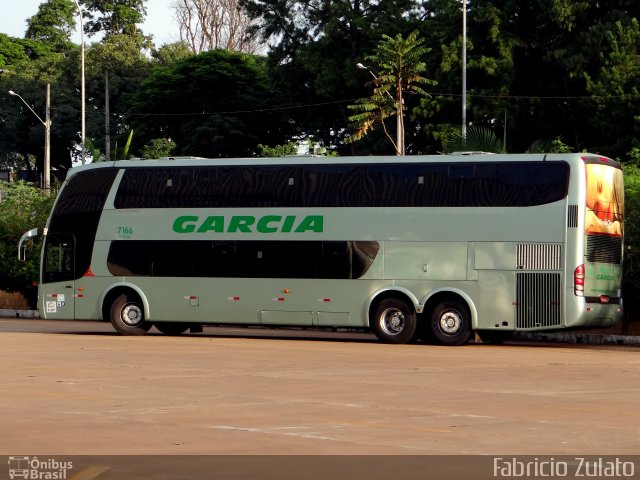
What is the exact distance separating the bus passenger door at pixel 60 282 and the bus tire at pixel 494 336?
31.3ft

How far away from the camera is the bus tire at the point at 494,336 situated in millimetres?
30578

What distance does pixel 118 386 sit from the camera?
16.8 m

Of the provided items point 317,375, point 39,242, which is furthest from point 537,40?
point 317,375

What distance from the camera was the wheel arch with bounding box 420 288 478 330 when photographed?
Result: 28.2m

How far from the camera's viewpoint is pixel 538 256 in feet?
90.3

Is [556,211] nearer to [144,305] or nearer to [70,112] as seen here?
[144,305]

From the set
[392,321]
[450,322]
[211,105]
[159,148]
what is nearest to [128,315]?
[392,321]

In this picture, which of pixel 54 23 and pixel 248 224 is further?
pixel 54 23

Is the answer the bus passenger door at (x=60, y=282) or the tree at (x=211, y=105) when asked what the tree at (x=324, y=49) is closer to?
the tree at (x=211, y=105)

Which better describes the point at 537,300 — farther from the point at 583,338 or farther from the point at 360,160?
the point at 583,338

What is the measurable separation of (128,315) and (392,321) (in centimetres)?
645

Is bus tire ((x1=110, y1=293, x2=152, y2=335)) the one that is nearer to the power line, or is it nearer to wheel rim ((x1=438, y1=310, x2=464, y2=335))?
wheel rim ((x1=438, y1=310, x2=464, y2=335))
